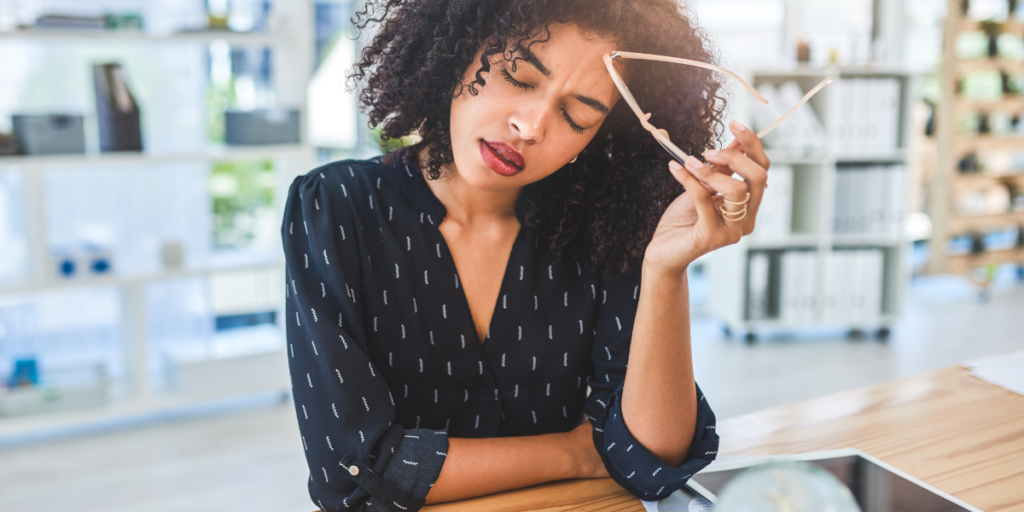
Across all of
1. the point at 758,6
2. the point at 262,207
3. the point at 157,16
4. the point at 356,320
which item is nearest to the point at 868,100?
the point at 758,6

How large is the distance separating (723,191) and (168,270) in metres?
2.37

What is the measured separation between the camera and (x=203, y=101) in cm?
276

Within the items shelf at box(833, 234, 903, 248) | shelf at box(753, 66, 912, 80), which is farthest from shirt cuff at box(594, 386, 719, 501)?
shelf at box(833, 234, 903, 248)

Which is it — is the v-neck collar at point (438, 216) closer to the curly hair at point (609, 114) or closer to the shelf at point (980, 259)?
the curly hair at point (609, 114)

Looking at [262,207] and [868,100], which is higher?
[868,100]

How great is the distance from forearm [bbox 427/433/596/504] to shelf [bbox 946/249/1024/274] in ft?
15.5

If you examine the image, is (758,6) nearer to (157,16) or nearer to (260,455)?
(157,16)

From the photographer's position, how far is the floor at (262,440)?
84.7 inches

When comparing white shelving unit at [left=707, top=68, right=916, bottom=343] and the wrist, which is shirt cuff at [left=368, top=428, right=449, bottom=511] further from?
white shelving unit at [left=707, top=68, right=916, bottom=343]

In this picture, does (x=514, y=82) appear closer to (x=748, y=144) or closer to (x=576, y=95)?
(x=576, y=95)

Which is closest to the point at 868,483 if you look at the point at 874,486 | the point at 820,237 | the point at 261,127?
the point at 874,486

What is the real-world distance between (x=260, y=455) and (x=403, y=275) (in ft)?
5.30

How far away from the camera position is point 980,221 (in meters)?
4.86

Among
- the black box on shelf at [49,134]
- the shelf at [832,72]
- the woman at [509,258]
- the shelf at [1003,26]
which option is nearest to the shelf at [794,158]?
the shelf at [832,72]
